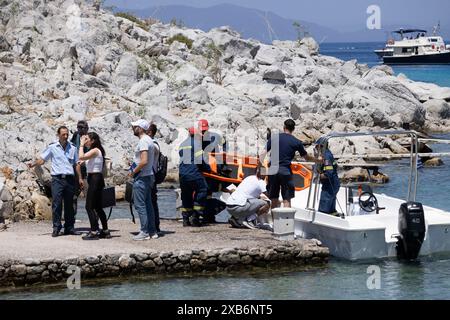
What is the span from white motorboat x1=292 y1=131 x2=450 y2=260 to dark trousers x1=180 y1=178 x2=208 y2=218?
1.68 m

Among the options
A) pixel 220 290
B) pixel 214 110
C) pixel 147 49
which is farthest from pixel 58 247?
pixel 147 49

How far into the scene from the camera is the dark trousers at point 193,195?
55.0ft

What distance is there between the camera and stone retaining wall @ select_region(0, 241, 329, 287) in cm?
1418

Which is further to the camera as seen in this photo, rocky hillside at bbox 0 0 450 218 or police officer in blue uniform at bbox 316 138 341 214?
rocky hillside at bbox 0 0 450 218

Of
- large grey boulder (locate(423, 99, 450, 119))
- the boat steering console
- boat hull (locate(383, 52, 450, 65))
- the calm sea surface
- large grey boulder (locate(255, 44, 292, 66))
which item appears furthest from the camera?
boat hull (locate(383, 52, 450, 65))

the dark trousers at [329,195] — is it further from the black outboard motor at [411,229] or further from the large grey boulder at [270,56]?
the large grey boulder at [270,56]

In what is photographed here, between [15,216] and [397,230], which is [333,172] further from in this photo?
[15,216]

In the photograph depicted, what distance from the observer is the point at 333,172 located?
56.6 ft

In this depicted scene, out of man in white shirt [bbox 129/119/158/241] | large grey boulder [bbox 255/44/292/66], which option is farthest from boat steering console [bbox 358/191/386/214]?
large grey boulder [bbox 255/44/292/66]

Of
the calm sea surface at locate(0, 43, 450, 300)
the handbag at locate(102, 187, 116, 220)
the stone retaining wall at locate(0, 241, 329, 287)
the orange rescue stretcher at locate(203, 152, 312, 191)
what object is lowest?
the calm sea surface at locate(0, 43, 450, 300)

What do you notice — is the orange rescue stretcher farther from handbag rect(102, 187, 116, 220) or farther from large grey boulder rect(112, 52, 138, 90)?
large grey boulder rect(112, 52, 138, 90)

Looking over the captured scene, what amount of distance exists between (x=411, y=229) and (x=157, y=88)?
21.3m

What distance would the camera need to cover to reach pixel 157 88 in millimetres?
36438

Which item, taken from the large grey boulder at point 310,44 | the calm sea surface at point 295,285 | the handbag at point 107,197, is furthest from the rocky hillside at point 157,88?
the large grey boulder at point 310,44
